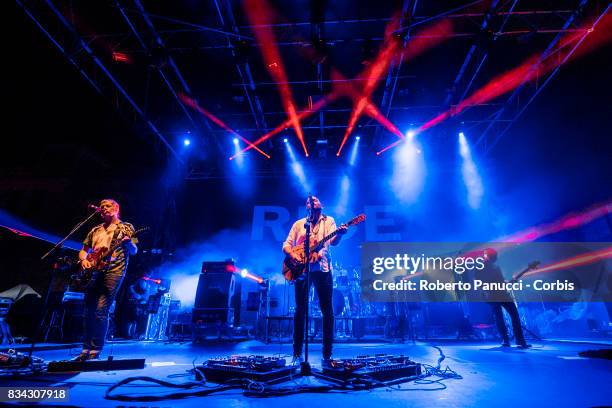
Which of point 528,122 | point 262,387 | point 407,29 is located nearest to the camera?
point 262,387

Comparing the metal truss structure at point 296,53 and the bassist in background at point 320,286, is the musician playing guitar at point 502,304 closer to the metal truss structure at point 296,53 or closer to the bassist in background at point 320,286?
the bassist in background at point 320,286

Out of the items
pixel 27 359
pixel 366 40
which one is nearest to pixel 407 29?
pixel 366 40

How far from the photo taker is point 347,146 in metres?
11.9

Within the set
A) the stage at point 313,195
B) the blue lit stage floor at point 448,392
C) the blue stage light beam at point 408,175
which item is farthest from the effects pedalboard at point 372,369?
the blue stage light beam at point 408,175

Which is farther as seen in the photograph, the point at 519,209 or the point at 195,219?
the point at 195,219

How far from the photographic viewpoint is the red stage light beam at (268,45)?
701 centimetres

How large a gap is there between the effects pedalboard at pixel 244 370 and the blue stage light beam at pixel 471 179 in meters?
10.6

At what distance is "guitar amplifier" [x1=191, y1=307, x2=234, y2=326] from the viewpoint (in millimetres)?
8391

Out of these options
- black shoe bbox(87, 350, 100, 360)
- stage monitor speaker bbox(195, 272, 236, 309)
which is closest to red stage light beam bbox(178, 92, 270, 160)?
stage monitor speaker bbox(195, 272, 236, 309)

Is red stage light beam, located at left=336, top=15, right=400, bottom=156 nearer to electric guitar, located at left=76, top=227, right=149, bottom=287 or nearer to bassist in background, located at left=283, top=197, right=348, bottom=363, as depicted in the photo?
bassist in background, located at left=283, top=197, right=348, bottom=363

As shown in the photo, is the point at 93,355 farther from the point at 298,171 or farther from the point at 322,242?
the point at 298,171

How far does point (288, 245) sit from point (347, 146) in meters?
8.42

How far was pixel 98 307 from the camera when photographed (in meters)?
3.90

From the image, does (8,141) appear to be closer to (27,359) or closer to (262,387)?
(27,359)
